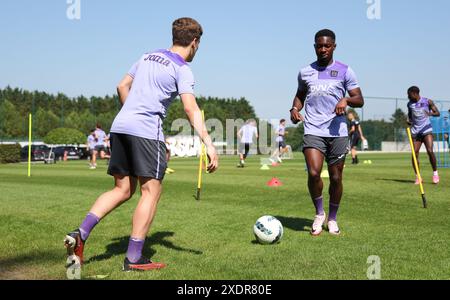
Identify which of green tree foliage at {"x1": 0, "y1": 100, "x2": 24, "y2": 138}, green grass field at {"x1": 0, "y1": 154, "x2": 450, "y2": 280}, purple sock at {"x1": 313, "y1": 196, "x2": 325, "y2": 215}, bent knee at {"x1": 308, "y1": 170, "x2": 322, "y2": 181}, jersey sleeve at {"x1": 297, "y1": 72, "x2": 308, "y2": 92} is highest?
green tree foliage at {"x1": 0, "y1": 100, "x2": 24, "y2": 138}

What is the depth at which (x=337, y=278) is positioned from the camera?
12.5 ft

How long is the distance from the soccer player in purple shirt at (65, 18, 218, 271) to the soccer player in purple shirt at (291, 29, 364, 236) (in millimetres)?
2164

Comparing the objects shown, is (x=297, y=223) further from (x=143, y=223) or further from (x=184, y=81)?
(x=184, y=81)

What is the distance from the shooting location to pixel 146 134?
4250 millimetres

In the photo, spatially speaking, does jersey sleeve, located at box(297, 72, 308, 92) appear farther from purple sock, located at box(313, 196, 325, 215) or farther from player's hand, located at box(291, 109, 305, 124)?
purple sock, located at box(313, 196, 325, 215)

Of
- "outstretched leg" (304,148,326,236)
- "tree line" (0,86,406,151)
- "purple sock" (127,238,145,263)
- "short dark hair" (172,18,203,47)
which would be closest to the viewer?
"purple sock" (127,238,145,263)

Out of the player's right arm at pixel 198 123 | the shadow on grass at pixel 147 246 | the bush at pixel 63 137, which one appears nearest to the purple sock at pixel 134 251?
the shadow on grass at pixel 147 246

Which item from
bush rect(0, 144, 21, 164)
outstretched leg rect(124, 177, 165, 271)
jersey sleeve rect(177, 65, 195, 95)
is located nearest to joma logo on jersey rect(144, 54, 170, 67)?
jersey sleeve rect(177, 65, 195, 95)

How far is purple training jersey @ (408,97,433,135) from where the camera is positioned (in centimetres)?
1188

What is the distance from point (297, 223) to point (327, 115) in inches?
61.0

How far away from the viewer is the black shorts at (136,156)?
4223 mm

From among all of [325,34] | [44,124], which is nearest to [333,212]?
[325,34]

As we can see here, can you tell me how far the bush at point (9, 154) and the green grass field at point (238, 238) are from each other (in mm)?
29174

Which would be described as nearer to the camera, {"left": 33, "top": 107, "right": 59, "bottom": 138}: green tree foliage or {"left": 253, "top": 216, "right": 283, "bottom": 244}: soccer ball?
{"left": 253, "top": 216, "right": 283, "bottom": 244}: soccer ball
